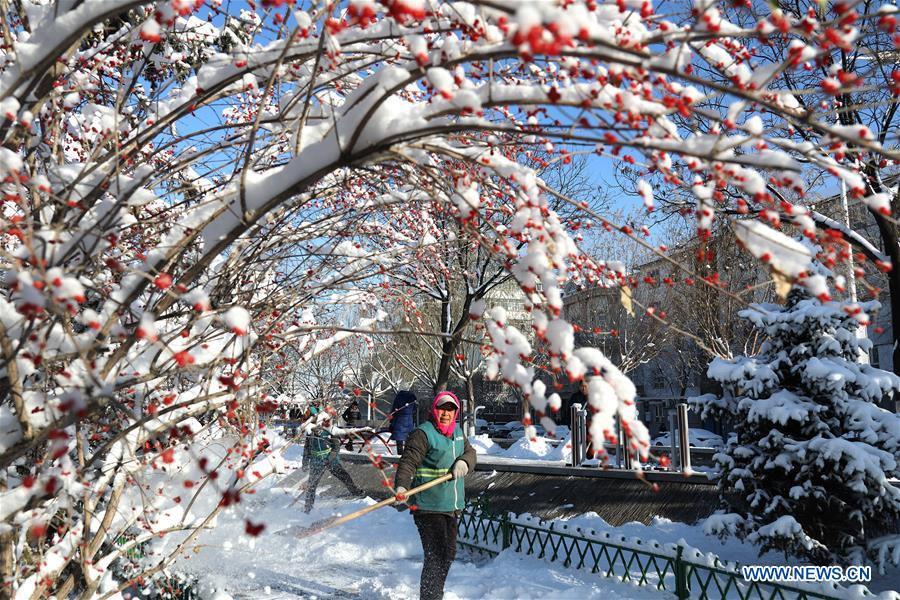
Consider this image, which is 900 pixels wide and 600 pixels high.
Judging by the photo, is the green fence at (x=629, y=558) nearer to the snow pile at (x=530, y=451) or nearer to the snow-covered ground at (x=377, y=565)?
the snow-covered ground at (x=377, y=565)

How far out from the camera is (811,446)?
6.57 meters

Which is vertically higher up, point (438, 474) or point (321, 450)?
point (438, 474)

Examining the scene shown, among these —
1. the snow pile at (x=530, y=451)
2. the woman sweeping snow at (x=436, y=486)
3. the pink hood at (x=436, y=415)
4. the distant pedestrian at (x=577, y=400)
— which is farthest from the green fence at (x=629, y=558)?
the snow pile at (x=530, y=451)

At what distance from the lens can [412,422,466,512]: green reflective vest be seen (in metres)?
5.54

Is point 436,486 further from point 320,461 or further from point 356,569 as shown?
point 320,461

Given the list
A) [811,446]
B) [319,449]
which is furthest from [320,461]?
[811,446]

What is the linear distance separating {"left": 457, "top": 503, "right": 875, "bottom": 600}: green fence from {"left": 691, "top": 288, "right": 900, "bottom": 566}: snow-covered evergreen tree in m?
1.09

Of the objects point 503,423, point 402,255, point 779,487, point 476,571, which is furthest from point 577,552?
point 503,423

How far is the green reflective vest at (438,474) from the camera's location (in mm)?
5539

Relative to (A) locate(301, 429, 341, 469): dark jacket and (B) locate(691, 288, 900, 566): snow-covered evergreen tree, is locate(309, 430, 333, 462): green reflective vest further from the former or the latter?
(B) locate(691, 288, 900, 566): snow-covered evergreen tree

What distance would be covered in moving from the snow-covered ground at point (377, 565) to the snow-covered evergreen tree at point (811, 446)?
23.5 inches

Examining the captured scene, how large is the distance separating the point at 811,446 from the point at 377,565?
14.6ft

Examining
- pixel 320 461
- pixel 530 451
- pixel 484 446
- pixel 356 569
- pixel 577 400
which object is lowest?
pixel 356 569

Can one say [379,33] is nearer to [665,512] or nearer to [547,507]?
[665,512]
